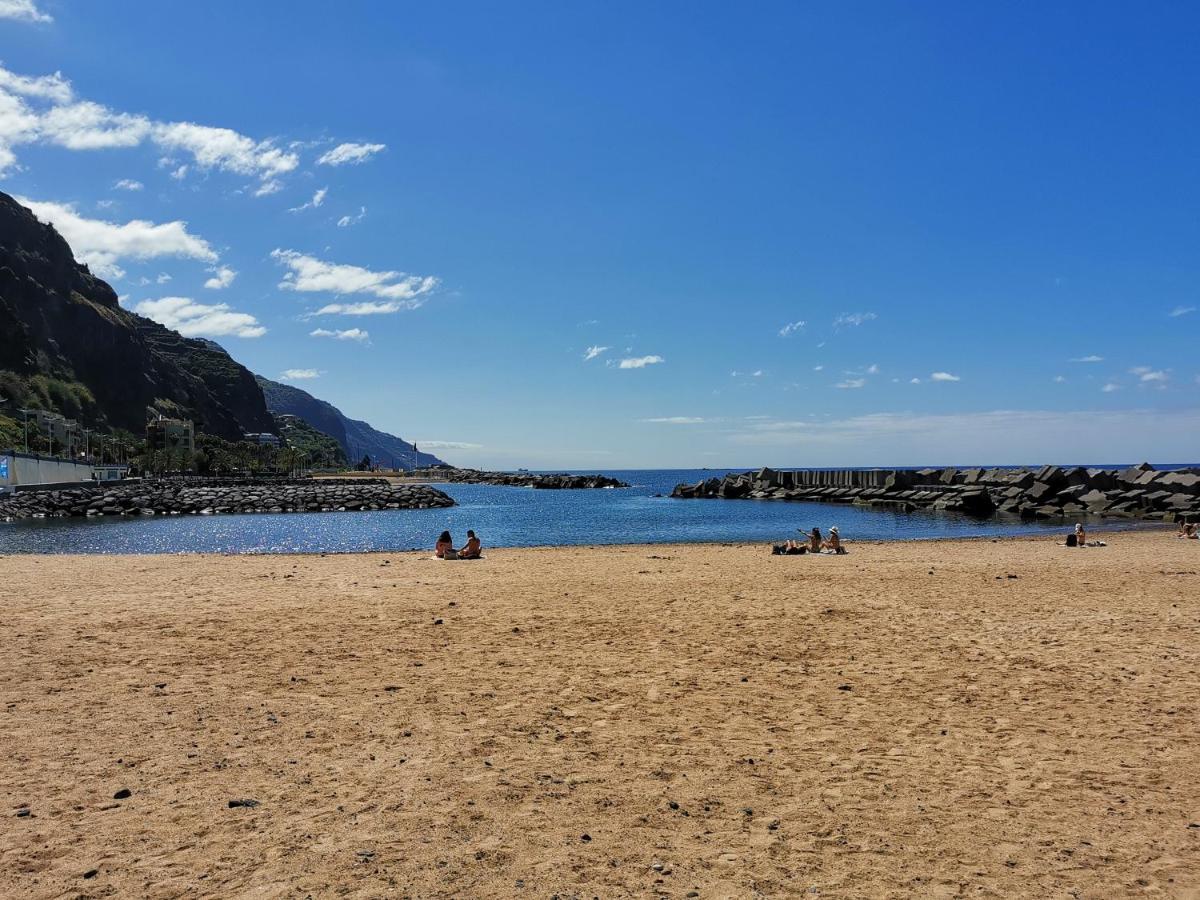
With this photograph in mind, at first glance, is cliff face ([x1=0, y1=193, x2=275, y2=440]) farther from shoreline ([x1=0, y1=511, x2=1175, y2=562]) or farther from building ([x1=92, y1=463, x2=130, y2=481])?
shoreline ([x1=0, y1=511, x2=1175, y2=562])

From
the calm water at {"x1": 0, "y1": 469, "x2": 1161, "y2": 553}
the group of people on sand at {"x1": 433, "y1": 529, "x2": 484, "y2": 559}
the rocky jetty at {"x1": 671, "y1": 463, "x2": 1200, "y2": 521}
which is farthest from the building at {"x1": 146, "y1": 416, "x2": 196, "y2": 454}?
the group of people on sand at {"x1": 433, "y1": 529, "x2": 484, "y2": 559}

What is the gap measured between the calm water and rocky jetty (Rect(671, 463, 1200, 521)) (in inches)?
187

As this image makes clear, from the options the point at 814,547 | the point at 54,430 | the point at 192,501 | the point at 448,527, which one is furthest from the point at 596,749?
the point at 54,430

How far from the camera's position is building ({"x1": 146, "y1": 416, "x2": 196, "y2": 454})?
148m

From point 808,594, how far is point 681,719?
895 cm

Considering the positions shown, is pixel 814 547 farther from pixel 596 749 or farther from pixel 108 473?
pixel 108 473

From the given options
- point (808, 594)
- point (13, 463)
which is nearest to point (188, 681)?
point (808, 594)

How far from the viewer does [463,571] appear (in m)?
20.5

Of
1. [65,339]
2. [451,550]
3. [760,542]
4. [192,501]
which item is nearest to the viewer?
[451,550]

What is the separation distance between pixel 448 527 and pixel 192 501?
120 ft

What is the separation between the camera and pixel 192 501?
7638cm

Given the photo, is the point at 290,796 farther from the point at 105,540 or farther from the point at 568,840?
the point at 105,540

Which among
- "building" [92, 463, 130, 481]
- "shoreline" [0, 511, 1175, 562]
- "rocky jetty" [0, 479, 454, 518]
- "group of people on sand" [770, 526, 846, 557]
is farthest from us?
"building" [92, 463, 130, 481]

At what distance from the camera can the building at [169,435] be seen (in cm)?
14800
